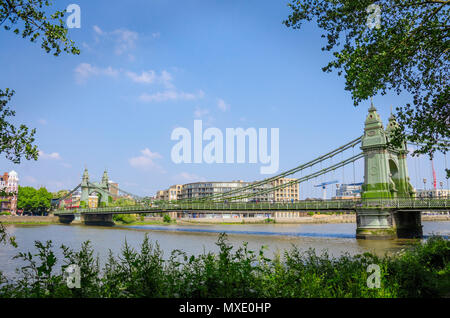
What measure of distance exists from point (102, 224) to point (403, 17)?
3184 inches

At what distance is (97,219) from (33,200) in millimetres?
25908

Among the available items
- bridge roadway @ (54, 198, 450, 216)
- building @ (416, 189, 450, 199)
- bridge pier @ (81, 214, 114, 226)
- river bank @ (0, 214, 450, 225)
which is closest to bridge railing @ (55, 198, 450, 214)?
bridge roadway @ (54, 198, 450, 216)

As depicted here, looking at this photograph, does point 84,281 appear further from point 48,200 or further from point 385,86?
point 48,200

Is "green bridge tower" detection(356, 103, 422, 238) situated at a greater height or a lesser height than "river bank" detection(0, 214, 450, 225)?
greater

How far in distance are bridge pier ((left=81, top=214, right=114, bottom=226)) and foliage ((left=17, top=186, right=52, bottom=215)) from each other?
2124cm

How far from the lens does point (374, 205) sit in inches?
1438

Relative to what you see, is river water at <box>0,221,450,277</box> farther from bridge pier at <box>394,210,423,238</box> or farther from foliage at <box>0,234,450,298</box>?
foliage at <box>0,234,450,298</box>

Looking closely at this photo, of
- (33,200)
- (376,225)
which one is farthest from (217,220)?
(376,225)

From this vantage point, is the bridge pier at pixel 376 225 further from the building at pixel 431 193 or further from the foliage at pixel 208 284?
the foliage at pixel 208 284

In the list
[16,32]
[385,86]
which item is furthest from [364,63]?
[16,32]

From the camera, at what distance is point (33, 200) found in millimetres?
92688

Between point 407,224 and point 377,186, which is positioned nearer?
point 377,186

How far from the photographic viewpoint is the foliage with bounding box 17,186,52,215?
91.8 m

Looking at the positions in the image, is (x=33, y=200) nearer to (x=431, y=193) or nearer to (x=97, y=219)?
(x=97, y=219)
